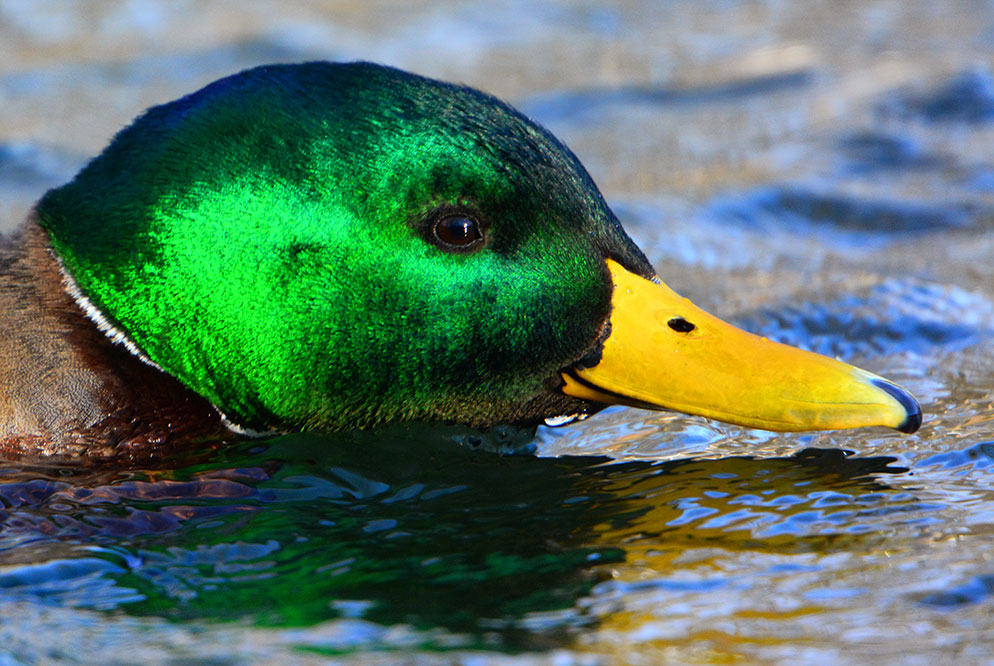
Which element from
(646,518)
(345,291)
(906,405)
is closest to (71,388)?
(345,291)

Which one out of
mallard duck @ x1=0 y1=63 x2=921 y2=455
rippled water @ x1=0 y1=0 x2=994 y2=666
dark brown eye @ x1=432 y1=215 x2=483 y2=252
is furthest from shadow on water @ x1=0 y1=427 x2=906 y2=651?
dark brown eye @ x1=432 y1=215 x2=483 y2=252

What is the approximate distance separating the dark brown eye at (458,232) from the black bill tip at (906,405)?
3.53 ft

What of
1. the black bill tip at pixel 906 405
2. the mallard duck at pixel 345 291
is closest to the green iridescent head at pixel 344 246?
the mallard duck at pixel 345 291

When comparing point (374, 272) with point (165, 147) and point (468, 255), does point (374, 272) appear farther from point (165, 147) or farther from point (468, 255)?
point (165, 147)

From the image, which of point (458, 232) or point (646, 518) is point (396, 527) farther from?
point (458, 232)

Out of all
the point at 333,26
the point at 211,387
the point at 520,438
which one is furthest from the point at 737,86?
the point at 211,387

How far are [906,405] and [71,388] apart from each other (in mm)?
2092

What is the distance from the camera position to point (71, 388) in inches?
149

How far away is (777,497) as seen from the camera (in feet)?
12.6

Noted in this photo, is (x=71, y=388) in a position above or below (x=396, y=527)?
above

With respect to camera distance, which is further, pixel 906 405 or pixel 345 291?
pixel 345 291

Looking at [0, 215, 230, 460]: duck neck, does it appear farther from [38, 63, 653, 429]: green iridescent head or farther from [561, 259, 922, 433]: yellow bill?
[561, 259, 922, 433]: yellow bill

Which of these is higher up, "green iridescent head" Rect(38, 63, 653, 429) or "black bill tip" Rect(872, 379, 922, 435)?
"green iridescent head" Rect(38, 63, 653, 429)

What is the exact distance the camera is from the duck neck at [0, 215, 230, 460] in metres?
3.76
